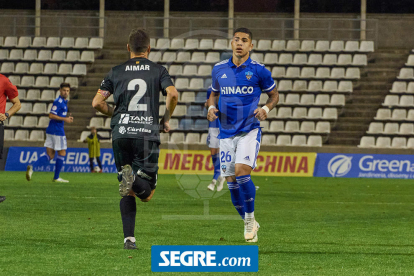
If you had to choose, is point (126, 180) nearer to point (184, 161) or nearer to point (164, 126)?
point (164, 126)

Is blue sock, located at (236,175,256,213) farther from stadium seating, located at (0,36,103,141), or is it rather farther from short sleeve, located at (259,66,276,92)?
stadium seating, located at (0,36,103,141)

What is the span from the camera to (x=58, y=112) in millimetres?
15727

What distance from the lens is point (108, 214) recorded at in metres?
9.88

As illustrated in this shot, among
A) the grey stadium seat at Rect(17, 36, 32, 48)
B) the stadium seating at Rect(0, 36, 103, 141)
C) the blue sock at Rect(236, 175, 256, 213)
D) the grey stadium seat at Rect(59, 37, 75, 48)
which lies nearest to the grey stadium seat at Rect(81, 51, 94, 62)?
the stadium seating at Rect(0, 36, 103, 141)

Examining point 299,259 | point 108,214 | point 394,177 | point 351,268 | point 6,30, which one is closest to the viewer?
point 351,268

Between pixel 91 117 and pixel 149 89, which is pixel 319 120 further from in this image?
pixel 149 89

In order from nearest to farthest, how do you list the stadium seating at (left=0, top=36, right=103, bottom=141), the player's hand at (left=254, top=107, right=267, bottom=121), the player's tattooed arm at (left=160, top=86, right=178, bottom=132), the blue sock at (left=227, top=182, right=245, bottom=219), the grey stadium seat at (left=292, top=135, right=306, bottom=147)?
the player's tattooed arm at (left=160, top=86, right=178, bottom=132), the player's hand at (left=254, top=107, right=267, bottom=121), the blue sock at (left=227, top=182, right=245, bottom=219), the grey stadium seat at (left=292, top=135, right=306, bottom=147), the stadium seating at (left=0, top=36, right=103, bottom=141)

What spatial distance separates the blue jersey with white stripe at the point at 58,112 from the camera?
51.2 ft

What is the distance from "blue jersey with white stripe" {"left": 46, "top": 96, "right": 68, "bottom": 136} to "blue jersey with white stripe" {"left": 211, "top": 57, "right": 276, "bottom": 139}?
8617 millimetres

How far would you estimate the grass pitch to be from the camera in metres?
5.85

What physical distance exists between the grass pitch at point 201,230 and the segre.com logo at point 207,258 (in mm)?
189

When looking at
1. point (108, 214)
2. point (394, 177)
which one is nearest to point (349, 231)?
point (108, 214)

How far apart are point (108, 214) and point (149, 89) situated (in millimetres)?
4015

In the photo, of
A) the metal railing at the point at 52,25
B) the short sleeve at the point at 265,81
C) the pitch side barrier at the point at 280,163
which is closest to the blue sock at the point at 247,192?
the short sleeve at the point at 265,81
